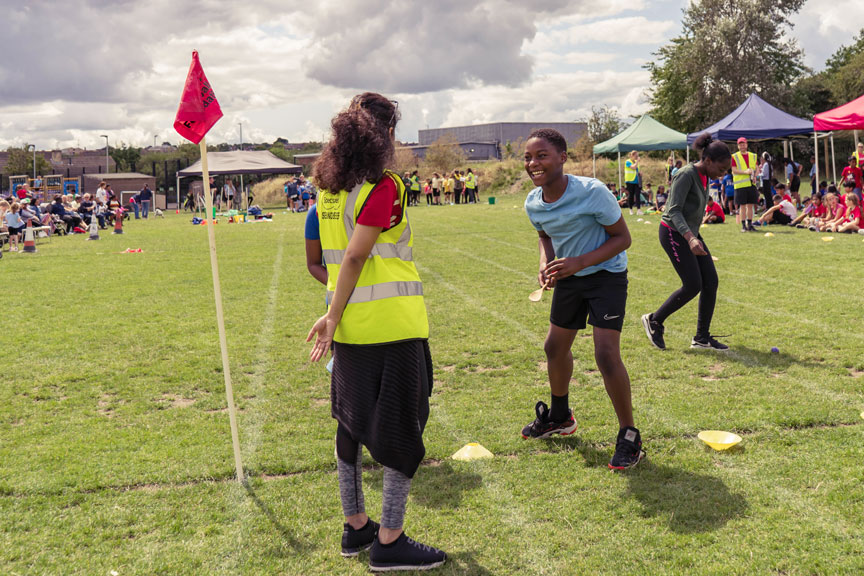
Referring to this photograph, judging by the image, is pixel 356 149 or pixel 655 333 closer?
pixel 356 149

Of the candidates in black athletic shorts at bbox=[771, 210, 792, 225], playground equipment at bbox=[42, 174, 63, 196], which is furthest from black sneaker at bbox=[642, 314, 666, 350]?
playground equipment at bbox=[42, 174, 63, 196]

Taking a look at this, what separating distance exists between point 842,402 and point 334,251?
4.00 metres

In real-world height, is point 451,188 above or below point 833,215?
above

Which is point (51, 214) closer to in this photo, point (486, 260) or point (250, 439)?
point (486, 260)

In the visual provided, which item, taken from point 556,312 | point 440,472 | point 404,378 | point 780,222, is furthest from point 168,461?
point 780,222

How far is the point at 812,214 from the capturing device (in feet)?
60.7

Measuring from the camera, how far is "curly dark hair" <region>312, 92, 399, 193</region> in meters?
3.00

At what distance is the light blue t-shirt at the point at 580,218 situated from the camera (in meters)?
4.32

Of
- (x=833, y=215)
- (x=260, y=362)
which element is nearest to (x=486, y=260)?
(x=260, y=362)

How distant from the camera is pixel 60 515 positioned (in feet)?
12.7

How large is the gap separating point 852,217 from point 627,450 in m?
15.1

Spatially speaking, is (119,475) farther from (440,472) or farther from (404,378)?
(404,378)

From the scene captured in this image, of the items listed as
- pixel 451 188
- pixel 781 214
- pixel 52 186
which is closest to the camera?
pixel 781 214

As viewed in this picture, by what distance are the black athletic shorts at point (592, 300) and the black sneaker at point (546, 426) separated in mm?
601
